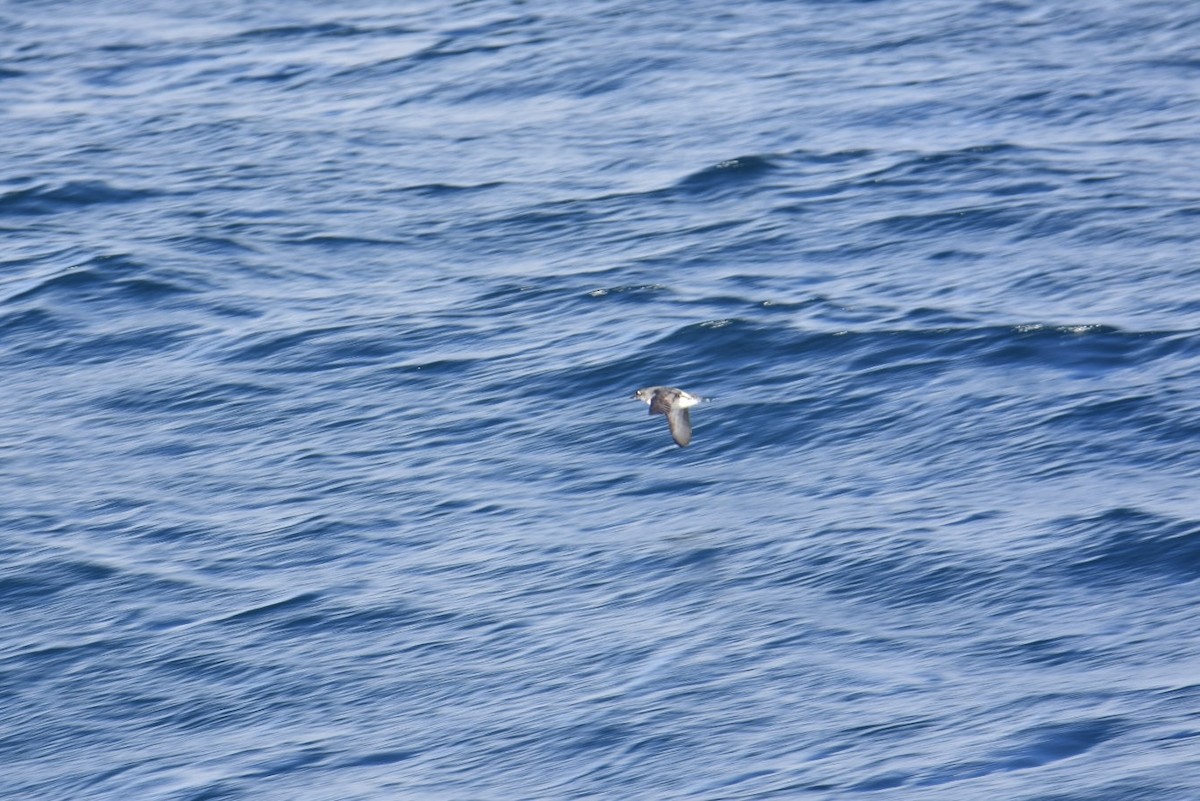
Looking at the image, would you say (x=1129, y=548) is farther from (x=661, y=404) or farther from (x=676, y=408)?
(x=661, y=404)

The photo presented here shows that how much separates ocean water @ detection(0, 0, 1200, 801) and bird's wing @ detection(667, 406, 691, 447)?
1.12 metres

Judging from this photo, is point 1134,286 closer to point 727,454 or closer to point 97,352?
point 727,454

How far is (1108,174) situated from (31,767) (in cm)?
1351

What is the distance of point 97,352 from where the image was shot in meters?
21.0

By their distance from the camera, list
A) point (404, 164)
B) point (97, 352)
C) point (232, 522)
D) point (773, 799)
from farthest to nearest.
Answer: point (404, 164), point (97, 352), point (232, 522), point (773, 799)

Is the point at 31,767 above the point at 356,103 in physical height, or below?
below

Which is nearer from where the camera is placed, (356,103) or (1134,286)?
(1134,286)

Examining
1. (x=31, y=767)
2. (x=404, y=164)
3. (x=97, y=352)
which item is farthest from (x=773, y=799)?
(x=404, y=164)

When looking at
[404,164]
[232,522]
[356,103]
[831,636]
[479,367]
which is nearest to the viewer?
[831,636]

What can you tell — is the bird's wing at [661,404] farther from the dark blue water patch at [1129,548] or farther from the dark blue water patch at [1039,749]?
the dark blue water patch at [1039,749]

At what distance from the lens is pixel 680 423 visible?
A: 50.2 ft

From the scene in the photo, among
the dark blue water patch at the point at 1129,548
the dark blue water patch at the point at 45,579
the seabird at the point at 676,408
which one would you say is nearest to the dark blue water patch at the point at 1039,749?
the dark blue water patch at the point at 1129,548

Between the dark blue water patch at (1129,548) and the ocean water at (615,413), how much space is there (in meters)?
0.04

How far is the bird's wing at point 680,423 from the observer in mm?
15125
